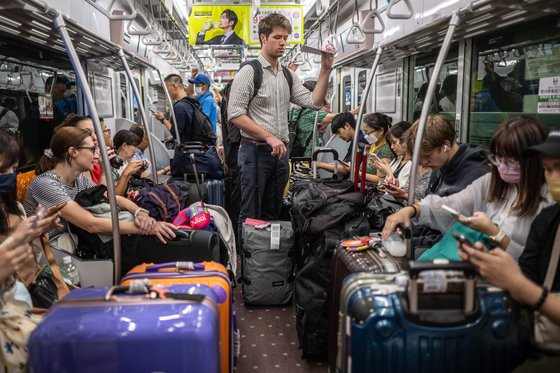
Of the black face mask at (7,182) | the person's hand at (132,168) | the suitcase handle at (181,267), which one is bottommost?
the suitcase handle at (181,267)

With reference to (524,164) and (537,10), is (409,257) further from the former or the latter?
(537,10)

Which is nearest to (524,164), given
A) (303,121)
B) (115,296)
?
(115,296)

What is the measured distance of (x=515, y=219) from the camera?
2217mm

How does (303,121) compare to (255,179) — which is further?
(303,121)

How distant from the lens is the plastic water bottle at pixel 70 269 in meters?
2.63

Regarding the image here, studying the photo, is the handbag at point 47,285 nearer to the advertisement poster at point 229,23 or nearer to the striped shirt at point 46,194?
the striped shirt at point 46,194

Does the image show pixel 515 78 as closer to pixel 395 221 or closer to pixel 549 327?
pixel 395 221

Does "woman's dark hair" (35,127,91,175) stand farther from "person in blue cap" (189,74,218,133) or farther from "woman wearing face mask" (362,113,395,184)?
"person in blue cap" (189,74,218,133)

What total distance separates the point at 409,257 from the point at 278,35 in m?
2.36

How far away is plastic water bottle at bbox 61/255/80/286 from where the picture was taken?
2.63 meters

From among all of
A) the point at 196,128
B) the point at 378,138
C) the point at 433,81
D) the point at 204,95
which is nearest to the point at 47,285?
the point at 433,81

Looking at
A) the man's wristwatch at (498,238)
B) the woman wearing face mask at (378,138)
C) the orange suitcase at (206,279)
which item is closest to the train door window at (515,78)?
the woman wearing face mask at (378,138)

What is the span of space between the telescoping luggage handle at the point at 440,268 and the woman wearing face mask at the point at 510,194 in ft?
1.15

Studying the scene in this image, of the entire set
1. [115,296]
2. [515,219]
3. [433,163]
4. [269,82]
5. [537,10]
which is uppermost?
[537,10]
